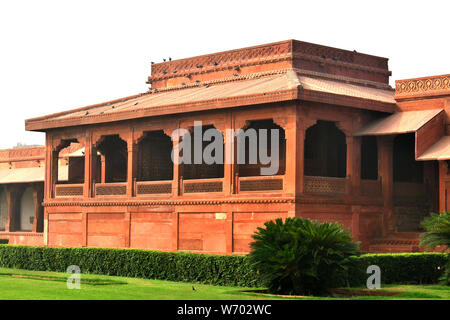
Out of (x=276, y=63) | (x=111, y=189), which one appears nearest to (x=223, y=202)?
(x=111, y=189)

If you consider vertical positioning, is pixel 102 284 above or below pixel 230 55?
below

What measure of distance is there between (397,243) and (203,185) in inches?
257

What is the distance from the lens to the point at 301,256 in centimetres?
1980

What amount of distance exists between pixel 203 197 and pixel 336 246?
373 inches

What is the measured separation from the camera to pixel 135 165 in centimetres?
3184

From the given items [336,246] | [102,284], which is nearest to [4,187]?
[102,284]

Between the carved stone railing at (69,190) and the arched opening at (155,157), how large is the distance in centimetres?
234

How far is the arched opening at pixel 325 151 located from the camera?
1184 inches

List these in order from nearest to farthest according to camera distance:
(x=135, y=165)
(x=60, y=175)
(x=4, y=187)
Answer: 1. (x=135, y=165)
2. (x=60, y=175)
3. (x=4, y=187)

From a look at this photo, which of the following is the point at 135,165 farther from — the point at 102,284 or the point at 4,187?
the point at 4,187

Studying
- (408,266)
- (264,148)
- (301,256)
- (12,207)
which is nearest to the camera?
(301,256)

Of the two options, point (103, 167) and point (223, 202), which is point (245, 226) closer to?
point (223, 202)

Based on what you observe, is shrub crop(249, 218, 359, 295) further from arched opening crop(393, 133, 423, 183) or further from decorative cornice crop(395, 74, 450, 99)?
arched opening crop(393, 133, 423, 183)
